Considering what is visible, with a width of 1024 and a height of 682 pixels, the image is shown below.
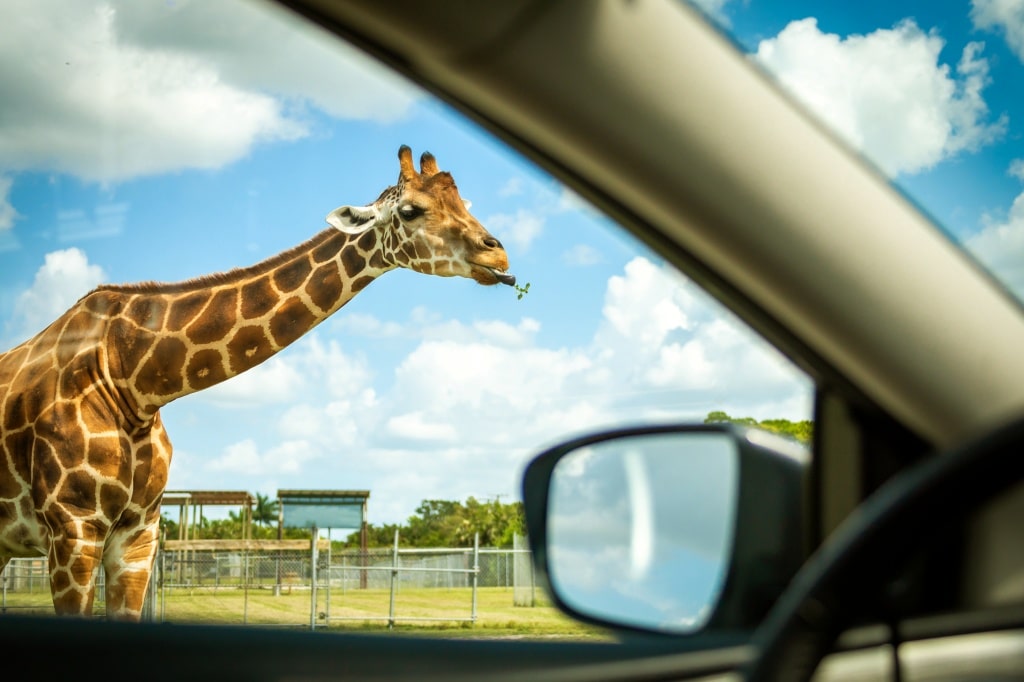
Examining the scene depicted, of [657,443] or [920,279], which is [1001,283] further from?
[657,443]

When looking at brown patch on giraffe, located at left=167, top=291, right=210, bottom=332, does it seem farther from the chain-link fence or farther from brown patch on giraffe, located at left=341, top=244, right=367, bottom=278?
the chain-link fence

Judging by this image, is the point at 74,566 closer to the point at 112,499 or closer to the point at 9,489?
the point at 112,499

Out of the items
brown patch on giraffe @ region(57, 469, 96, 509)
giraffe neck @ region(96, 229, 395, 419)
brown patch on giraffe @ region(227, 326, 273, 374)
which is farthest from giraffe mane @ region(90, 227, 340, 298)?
brown patch on giraffe @ region(57, 469, 96, 509)

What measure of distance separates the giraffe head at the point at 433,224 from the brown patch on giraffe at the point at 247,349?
507 mm

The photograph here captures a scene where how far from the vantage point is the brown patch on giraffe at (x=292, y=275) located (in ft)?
10.8

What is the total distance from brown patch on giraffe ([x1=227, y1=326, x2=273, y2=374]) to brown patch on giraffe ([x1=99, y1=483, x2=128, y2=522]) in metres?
0.48

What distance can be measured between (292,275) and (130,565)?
3.19ft

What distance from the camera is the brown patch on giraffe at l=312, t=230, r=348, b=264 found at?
3.29 metres

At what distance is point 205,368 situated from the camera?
10.8 feet

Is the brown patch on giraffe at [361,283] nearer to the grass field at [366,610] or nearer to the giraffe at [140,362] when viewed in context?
the giraffe at [140,362]

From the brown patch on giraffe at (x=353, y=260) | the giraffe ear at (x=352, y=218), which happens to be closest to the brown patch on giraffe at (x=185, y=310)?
the brown patch on giraffe at (x=353, y=260)

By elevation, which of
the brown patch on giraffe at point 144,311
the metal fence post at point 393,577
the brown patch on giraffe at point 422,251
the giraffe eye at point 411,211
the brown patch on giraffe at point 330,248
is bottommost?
the metal fence post at point 393,577

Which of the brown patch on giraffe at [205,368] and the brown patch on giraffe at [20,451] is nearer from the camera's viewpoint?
the brown patch on giraffe at [20,451]

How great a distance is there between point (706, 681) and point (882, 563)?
0.33 meters
